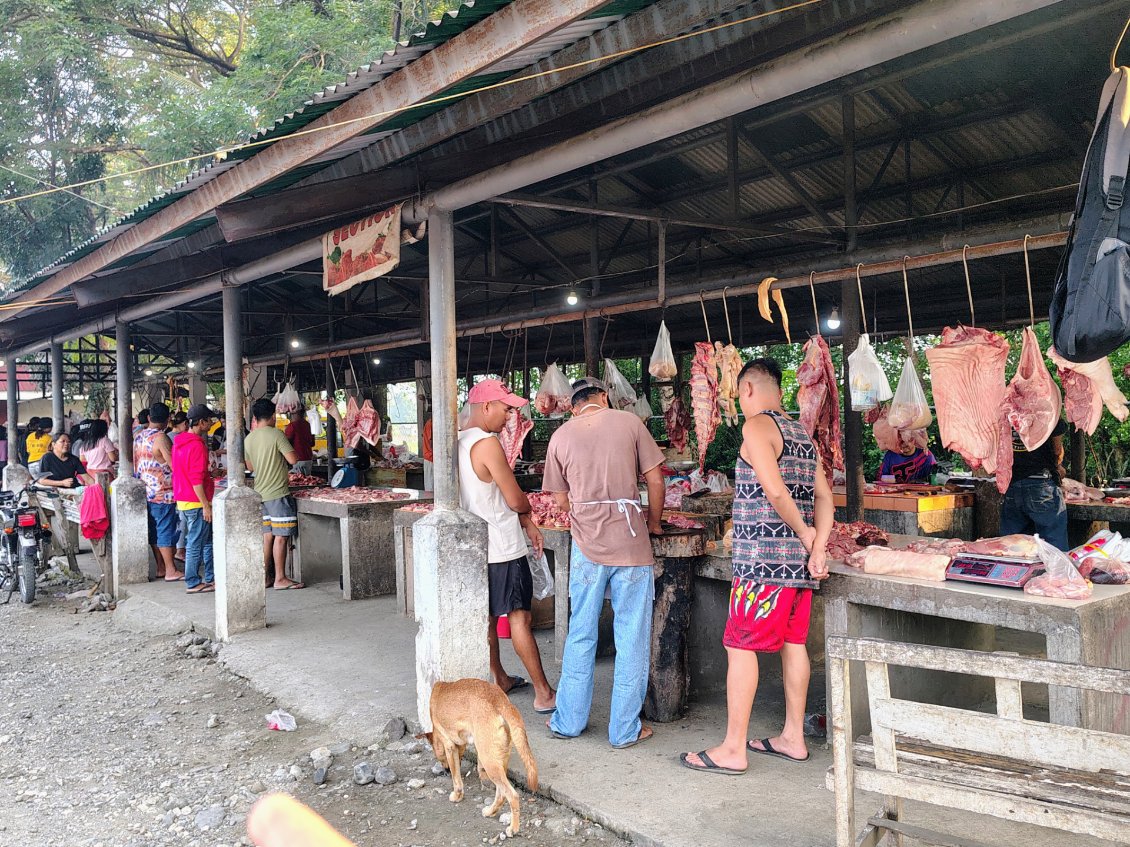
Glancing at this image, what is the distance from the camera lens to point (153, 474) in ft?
31.0

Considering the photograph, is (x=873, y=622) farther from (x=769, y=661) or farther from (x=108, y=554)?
(x=108, y=554)

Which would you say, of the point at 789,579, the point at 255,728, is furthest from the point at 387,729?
the point at 789,579

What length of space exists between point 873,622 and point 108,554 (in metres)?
8.67

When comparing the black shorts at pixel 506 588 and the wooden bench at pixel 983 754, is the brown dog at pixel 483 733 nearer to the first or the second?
the black shorts at pixel 506 588

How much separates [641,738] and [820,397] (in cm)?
259

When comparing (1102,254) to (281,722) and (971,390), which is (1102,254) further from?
(281,722)

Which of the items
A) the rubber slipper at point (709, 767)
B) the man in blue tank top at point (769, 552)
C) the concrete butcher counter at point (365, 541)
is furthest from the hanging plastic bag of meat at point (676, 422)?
the rubber slipper at point (709, 767)

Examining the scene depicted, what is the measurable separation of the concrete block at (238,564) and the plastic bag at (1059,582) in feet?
19.4

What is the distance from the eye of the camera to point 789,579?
13.4 feet

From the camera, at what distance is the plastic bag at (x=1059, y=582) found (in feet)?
12.1

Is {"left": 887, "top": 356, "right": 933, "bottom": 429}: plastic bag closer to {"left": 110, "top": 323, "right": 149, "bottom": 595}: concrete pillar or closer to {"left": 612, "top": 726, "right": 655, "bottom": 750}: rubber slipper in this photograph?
{"left": 612, "top": 726, "right": 655, "bottom": 750}: rubber slipper

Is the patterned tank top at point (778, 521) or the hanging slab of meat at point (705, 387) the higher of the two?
the hanging slab of meat at point (705, 387)

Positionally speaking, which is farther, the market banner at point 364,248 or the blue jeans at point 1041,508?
the blue jeans at point 1041,508

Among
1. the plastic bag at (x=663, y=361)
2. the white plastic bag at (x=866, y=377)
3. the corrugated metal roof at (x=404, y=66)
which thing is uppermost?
the corrugated metal roof at (x=404, y=66)
